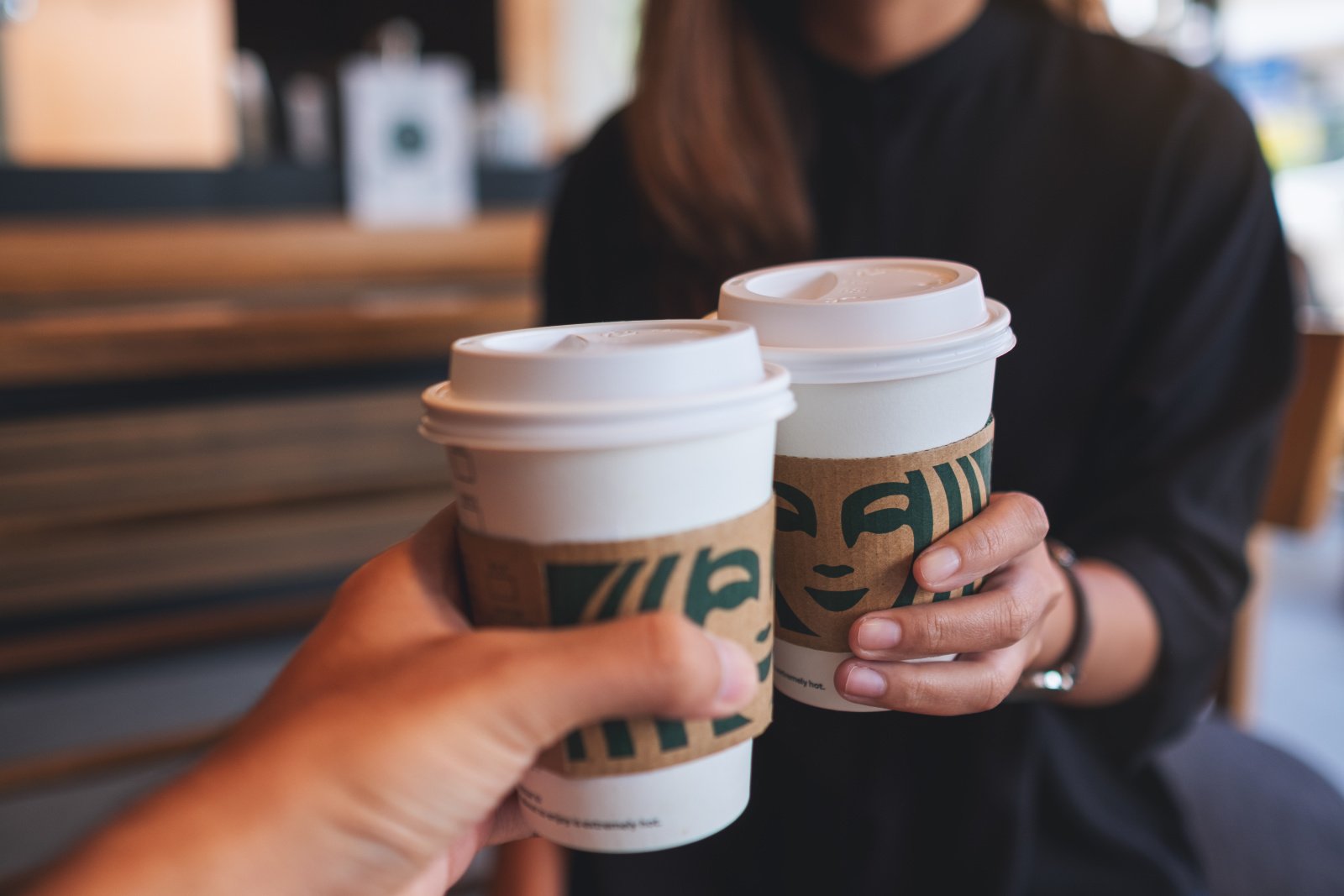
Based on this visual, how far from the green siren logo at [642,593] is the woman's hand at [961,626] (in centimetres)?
10

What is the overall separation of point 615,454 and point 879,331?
17 cm

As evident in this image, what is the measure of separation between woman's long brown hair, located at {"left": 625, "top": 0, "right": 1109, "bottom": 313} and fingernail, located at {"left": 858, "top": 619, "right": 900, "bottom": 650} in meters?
0.60

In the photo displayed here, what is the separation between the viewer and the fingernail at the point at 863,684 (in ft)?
1.74

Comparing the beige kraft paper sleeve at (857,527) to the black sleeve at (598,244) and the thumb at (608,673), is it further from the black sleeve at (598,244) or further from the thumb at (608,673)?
the black sleeve at (598,244)

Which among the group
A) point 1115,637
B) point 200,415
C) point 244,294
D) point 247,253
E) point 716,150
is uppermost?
point 716,150

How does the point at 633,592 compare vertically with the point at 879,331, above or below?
below

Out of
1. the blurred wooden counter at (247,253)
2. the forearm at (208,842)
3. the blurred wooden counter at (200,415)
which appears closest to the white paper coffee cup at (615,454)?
the forearm at (208,842)

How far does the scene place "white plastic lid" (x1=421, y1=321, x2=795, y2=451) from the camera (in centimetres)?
43

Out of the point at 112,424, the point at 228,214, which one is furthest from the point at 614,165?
the point at 228,214

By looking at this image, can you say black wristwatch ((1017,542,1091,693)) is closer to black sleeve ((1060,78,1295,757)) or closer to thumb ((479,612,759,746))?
black sleeve ((1060,78,1295,757))

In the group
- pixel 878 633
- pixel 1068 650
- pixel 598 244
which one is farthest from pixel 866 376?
pixel 598 244

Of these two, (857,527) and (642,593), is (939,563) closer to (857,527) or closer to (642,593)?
(857,527)

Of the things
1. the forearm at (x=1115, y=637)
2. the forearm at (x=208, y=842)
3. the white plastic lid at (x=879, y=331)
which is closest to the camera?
the forearm at (x=208, y=842)

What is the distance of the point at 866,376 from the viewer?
508 mm
